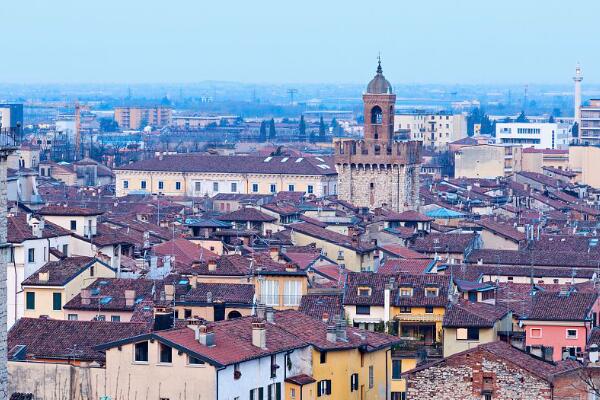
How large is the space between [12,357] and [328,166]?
81307 millimetres

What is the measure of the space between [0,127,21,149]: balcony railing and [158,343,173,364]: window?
8.30 m

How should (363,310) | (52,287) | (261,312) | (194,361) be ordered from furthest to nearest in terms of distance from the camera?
(52,287) < (363,310) < (261,312) < (194,361)

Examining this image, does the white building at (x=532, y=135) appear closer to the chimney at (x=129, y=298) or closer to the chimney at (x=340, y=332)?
the chimney at (x=129, y=298)

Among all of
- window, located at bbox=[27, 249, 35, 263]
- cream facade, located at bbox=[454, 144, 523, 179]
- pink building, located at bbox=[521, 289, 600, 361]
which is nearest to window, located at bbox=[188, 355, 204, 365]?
pink building, located at bbox=[521, 289, 600, 361]

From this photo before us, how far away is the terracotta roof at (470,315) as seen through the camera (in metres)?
39.2

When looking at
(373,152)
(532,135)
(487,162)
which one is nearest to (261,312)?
(373,152)

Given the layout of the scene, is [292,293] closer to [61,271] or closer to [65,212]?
[61,271]

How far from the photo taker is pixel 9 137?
78.8 feet

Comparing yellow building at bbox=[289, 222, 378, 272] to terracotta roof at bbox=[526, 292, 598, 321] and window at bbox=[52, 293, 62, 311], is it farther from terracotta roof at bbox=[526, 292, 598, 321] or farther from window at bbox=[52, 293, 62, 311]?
window at bbox=[52, 293, 62, 311]

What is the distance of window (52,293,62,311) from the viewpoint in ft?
145

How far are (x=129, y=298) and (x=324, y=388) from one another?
898 cm

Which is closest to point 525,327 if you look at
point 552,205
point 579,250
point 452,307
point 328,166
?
point 452,307

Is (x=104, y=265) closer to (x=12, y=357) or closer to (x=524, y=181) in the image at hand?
(x=12, y=357)

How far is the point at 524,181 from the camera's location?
125188 millimetres
